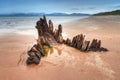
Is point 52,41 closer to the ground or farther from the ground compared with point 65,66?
farther from the ground

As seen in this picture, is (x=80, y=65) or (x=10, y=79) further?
(x=80, y=65)

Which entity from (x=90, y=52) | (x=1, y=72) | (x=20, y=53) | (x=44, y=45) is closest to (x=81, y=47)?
(x=90, y=52)

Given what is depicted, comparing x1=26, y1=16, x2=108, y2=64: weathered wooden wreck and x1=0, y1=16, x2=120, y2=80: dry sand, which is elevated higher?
x1=26, y1=16, x2=108, y2=64: weathered wooden wreck

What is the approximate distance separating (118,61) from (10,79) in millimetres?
4405

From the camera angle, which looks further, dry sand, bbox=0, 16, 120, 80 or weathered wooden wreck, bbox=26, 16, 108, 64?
weathered wooden wreck, bbox=26, 16, 108, 64

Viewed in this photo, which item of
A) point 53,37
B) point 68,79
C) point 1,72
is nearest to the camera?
point 68,79

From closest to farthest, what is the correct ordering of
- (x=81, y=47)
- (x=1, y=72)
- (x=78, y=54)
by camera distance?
(x=1, y=72)
(x=78, y=54)
(x=81, y=47)

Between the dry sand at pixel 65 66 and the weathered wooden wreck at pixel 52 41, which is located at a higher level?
the weathered wooden wreck at pixel 52 41

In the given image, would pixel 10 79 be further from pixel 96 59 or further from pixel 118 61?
pixel 118 61

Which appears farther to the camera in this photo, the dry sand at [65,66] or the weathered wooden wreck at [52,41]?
the weathered wooden wreck at [52,41]

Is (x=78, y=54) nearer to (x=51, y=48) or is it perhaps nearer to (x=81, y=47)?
(x=81, y=47)

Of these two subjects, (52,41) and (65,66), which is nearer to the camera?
(65,66)

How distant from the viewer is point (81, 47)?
9328mm

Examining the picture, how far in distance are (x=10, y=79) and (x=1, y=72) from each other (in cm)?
82
